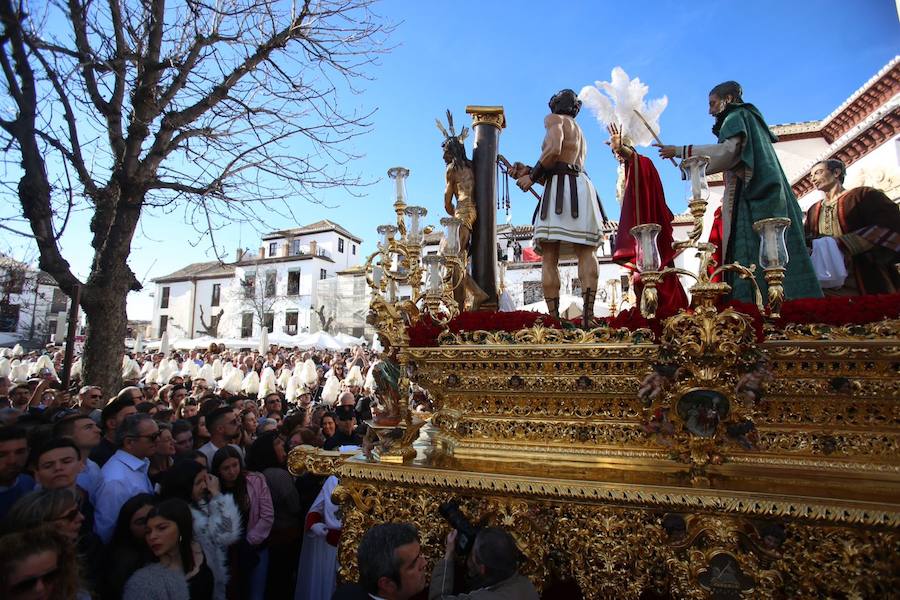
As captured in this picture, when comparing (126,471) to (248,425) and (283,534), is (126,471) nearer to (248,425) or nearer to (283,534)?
(283,534)

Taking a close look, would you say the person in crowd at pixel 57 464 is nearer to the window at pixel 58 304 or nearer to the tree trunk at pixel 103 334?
the tree trunk at pixel 103 334

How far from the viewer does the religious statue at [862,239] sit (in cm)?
416

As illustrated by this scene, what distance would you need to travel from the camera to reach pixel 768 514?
91.7 inches

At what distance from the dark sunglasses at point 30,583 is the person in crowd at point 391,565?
A: 1219 millimetres

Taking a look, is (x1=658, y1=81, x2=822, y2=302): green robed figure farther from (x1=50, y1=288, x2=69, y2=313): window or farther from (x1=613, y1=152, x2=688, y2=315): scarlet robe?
(x1=50, y1=288, x2=69, y2=313): window

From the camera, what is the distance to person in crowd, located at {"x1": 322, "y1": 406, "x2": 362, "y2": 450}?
6036 mm

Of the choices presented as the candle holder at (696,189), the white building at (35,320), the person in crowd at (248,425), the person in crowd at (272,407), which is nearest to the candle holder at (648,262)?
the candle holder at (696,189)

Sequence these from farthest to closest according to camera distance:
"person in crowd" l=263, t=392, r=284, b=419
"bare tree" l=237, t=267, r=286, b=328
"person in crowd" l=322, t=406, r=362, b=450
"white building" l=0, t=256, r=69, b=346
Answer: "bare tree" l=237, t=267, r=286, b=328 < "white building" l=0, t=256, r=69, b=346 < "person in crowd" l=263, t=392, r=284, b=419 < "person in crowd" l=322, t=406, r=362, b=450

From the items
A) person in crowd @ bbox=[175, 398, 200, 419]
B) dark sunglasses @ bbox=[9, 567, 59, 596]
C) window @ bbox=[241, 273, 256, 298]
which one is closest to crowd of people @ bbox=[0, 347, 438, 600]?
dark sunglasses @ bbox=[9, 567, 59, 596]

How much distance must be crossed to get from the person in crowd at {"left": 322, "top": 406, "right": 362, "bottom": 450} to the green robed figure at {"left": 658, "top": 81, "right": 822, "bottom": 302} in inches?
179

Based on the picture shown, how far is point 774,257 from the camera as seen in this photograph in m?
2.62

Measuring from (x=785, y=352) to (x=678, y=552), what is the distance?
1177mm

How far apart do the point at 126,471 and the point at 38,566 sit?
6.23 feet

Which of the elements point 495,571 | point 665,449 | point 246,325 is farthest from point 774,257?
point 246,325
